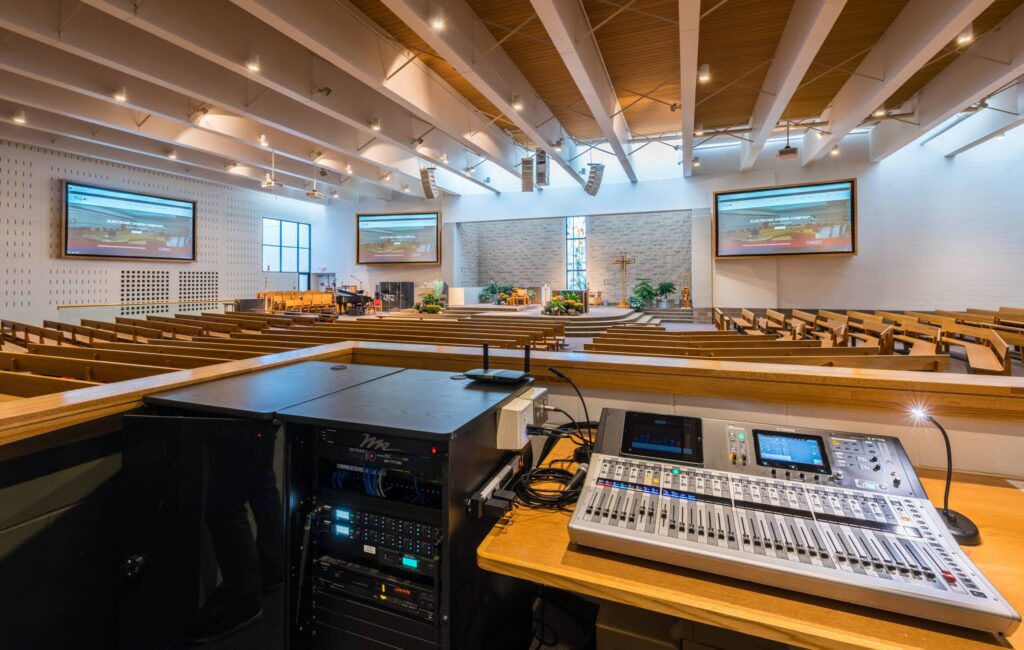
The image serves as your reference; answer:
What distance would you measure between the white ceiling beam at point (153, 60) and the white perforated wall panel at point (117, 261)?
224 inches

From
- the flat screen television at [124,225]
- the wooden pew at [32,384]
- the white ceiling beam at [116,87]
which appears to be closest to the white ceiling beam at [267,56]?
the white ceiling beam at [116,87]

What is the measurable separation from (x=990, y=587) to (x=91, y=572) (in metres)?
1.98

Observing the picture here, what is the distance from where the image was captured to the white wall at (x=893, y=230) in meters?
8.78

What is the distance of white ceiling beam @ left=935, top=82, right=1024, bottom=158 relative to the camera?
6852 mm

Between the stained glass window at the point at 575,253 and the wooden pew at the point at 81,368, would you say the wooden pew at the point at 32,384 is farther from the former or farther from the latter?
the stained glass window at the point at 575,253

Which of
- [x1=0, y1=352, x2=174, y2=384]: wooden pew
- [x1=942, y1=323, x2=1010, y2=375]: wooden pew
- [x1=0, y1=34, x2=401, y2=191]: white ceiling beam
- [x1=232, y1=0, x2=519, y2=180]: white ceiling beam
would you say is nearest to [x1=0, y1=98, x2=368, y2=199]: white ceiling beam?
[x1=0, y1=34, x2=401, y2=191]: white ceiling beam

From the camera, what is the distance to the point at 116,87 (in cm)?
618

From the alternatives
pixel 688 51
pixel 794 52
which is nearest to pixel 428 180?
pixel 688 51

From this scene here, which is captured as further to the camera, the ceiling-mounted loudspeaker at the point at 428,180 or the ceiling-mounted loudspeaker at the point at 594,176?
the ceiling-mounted loudspeaker at the point at 428,180

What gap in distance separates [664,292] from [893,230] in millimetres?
5314

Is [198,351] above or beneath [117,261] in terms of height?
beneath

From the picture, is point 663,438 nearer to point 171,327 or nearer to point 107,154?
point 171,327

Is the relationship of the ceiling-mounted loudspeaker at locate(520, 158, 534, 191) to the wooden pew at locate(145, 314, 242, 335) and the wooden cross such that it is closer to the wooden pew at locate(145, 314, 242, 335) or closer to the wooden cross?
the wooden pew at locate(145, 314, 242, 335)

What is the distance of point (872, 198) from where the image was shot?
9.93 meters
